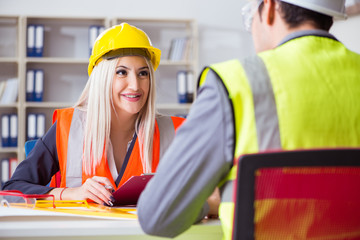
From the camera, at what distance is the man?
0.75m

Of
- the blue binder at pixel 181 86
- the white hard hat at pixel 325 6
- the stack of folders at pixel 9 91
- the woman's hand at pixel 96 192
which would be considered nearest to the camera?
the white hard hat at pixel 325 6

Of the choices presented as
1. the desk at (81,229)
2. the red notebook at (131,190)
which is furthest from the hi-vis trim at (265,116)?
the red notebook at (131,190)

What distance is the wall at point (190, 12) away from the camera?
4977mm

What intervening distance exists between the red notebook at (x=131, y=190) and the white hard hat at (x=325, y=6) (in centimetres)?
63

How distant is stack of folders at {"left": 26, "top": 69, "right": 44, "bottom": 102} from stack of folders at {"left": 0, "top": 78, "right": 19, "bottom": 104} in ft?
0.42

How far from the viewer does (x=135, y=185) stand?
1.30 metres

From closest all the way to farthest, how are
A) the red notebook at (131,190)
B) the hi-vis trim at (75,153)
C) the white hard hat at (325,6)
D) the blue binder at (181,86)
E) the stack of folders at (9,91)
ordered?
1. the white hard hat at (325,6)
2. the red notebook at (131,190)
3. the hi-vis trim at (75,153)
4. the stack of folders at (9,91)
5. the blue binder at (181,86)

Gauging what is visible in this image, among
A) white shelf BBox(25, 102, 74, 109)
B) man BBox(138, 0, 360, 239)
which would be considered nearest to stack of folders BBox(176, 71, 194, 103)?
white shelf BBox(25, 102, 74, 109)

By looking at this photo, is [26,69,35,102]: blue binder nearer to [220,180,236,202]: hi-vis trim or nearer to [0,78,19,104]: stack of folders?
[0,78,19,104]: stack of folders

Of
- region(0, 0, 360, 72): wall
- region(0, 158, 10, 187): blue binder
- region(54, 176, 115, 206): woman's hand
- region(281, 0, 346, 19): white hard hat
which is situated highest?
region(0, 0, 360, 72): wall

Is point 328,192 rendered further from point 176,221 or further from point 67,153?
point 67,153

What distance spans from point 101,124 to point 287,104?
1292 mm

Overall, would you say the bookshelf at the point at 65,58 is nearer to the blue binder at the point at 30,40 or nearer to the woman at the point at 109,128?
the blue binder at the point at 30,40

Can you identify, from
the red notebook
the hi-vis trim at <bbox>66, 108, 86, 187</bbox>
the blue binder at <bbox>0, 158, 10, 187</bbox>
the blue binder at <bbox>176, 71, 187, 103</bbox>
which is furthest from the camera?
the blue binder at <bbox>176, 71, 187, 103</bbox>
